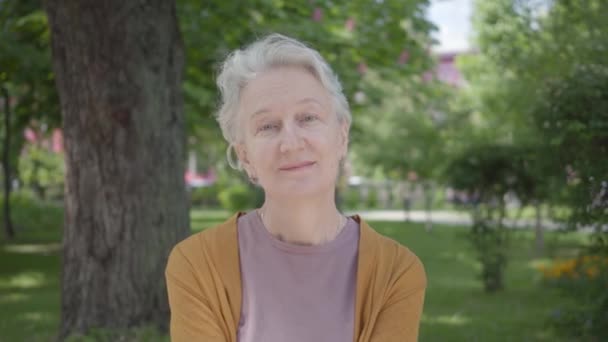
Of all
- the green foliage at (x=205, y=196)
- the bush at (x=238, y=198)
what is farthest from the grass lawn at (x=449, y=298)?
the green foliage at (x=205, y=196)

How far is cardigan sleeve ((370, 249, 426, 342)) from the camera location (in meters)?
2.12

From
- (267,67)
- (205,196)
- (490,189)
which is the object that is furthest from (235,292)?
(205,196)

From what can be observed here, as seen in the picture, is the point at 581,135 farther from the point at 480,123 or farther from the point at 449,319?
the point at 480,123

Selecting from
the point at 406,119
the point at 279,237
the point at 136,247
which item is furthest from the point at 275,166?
the point at 406,119

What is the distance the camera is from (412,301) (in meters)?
2.16

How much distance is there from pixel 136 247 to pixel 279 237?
324 cm

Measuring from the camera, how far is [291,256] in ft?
7.14

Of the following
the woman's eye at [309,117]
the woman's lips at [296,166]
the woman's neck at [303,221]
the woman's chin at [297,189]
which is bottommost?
the woman's neck at [303,221]

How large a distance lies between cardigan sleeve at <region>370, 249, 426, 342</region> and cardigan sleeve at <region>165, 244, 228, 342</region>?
0.46 meters

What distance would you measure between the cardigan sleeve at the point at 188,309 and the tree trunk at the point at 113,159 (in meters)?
3.18

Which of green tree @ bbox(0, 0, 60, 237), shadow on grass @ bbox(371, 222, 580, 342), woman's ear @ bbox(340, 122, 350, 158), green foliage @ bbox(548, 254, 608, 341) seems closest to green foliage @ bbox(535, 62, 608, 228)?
green foliage @ bbox(548, 254, 608, 341)

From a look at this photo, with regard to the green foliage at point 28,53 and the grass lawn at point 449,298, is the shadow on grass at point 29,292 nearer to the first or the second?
the grass lawn at point 449,298

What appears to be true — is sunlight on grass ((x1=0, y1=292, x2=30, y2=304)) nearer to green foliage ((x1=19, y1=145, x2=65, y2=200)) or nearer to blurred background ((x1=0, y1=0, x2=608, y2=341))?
blurred background ((x1=0, y1=0, x2=608, y2=341))

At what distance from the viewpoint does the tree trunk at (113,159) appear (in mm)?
5191
